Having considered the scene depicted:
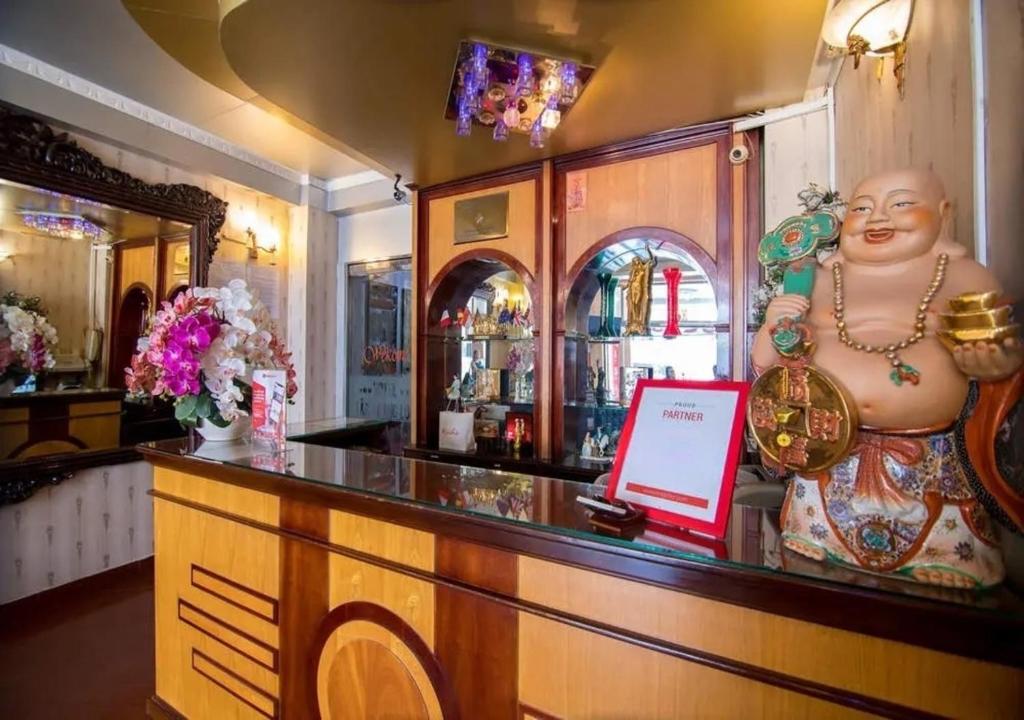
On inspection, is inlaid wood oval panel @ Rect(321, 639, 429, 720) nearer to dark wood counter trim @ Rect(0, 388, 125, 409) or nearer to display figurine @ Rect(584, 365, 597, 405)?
display figurine @ Rect(584, 365, 597, 405)

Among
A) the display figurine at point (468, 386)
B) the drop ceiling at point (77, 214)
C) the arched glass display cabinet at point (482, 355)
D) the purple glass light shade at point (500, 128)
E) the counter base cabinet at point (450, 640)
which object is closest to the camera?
the counter base cabinet at point (450, 640)

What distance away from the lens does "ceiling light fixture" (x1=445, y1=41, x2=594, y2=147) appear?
173cm

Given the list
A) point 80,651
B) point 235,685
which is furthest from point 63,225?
point 235,685

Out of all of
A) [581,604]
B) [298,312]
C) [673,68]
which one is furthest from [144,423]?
[673,68]

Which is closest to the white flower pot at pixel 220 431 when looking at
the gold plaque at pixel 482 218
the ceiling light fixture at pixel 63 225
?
the gold plaque at pixel 482 218

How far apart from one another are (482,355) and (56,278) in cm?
246

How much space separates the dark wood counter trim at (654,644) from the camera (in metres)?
0.61

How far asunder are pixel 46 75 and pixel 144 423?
2011 mm

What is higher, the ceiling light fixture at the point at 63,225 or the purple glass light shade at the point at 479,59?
the purple glass light shade at the point at 479,59

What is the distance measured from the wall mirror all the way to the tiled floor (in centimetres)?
65

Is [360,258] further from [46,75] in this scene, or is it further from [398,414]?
[46,75]

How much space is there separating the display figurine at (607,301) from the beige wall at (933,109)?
133 cm

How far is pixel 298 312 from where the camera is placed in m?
4.07

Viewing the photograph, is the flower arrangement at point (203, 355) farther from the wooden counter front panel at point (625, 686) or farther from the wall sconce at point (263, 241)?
the wall sconce at point (263, 241)
